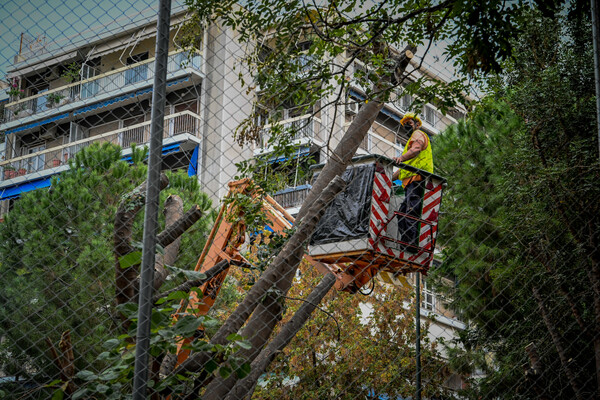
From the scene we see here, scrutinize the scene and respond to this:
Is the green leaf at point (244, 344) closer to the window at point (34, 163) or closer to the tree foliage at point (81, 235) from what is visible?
the window at point (34, 163)

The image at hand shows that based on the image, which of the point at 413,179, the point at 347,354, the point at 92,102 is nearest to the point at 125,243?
the point at 92,102

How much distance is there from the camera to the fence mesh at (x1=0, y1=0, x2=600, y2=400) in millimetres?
3857

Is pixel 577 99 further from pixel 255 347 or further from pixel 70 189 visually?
pixel 70 189

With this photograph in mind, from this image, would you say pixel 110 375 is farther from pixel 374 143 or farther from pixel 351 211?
pixel 374 143

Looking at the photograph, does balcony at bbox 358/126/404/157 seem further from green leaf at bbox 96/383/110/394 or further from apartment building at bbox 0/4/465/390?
green leaf at bbox 96/383/110/394

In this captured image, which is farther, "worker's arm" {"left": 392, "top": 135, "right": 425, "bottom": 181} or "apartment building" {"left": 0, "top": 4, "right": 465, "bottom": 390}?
"worker's arm" {"left": 392, "top": 135, "right": 425, "bottom": 181}

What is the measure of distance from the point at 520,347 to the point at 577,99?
3.50 meters

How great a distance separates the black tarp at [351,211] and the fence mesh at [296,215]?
2 centimetres

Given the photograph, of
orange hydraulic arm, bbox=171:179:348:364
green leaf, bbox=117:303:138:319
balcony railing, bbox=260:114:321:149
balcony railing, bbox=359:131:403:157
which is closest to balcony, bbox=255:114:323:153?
balcony railing, bbox=260:114:321:149

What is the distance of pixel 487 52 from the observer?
3865 millimetres

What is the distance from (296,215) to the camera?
8047 millimetres

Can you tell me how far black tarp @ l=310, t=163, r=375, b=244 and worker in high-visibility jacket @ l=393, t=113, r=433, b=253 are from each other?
350mm

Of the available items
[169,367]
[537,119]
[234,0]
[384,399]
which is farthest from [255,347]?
[384,399]

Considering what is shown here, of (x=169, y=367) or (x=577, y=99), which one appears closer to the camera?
(x=169, y=367)
